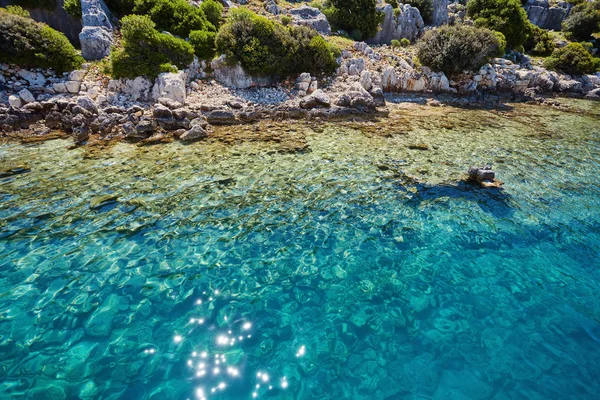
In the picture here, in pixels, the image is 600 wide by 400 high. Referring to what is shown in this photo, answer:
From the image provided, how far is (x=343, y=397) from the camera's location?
4.84m

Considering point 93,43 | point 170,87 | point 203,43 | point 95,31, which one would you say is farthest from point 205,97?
point 95,31

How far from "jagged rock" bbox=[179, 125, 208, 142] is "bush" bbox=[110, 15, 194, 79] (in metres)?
8.56

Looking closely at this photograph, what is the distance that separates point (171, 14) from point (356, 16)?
82.5ft

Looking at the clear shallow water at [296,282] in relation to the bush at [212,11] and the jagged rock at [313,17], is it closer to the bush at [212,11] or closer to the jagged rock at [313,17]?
the bush at [212,11]

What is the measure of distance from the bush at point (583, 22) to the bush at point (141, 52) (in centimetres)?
7075

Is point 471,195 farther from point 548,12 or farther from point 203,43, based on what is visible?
point 548,12

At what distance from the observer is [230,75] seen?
25047 millimetres

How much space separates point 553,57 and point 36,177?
60471 millimetres

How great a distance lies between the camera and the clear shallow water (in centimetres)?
514

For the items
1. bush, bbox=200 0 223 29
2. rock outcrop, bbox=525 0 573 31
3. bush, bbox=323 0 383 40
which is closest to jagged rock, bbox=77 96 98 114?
bush, bbox=200 0 223 29

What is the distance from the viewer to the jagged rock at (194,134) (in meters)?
17.3

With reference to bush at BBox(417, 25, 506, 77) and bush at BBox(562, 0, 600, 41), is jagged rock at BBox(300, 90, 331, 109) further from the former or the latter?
bush at BBox(562, 0, 600, 41)

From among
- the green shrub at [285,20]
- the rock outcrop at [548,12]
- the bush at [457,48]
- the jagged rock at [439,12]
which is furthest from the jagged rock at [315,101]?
the rock outcrop at [548,12]

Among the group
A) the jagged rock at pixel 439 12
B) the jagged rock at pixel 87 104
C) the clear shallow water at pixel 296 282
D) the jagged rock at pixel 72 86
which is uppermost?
the jagged rock at pixel 439 12
